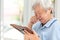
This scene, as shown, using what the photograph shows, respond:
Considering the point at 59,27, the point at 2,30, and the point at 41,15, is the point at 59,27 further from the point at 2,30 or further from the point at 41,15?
the point at 2,30

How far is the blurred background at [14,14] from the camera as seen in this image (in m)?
2.99

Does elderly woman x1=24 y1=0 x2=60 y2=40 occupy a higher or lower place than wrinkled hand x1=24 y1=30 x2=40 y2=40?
higher

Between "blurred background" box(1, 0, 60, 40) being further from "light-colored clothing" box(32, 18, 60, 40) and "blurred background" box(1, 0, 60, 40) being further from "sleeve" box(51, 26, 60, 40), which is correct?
"sleeve" box(51, 26, 60, 40)

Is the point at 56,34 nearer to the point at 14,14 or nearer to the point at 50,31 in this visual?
the point at 50,31

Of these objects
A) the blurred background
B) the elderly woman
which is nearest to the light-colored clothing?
the elderly woman

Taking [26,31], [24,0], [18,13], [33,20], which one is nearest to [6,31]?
[18,13]

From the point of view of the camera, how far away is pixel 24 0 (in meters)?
3.12

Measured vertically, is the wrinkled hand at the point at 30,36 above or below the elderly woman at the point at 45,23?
below

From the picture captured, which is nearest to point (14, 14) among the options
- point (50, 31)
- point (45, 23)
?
point (45, 23)

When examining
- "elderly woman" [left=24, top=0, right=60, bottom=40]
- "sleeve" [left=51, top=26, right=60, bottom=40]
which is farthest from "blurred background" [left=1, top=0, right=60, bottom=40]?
"sleeve" [left=51, top=26, right=60, bottom=40]

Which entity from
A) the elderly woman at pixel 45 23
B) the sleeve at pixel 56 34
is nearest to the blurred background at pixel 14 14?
the elderly woman at pixel 45 23

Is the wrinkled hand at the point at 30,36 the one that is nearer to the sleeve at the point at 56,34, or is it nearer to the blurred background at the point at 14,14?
the sleeve at the point at 56,34

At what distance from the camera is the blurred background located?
9.81 ft

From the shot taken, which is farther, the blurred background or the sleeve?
the blurred background
